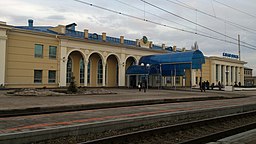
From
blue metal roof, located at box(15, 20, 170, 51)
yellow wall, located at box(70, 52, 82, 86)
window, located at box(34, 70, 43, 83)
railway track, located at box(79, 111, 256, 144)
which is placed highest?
blue metal roof, located at box(15, 20, 170, 51)

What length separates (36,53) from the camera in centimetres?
3931

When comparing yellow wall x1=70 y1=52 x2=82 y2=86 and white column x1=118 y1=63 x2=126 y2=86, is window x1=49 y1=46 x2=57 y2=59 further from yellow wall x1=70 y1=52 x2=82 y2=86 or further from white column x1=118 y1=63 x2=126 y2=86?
white column x1=118 y1=63 x2=126 y2=86

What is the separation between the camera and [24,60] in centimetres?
3791

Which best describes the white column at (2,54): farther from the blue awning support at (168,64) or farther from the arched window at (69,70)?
the blue awning support at (168,64)

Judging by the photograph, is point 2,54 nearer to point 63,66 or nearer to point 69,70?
point 63,66

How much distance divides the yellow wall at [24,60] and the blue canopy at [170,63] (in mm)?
15797

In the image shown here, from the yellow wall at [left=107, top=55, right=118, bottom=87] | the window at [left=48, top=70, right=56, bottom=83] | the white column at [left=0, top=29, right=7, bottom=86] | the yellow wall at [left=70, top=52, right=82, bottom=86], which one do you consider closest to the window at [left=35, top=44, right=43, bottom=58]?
the window at [left=48, top=70, right=56, bottom=83]

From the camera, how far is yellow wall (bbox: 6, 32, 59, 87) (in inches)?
1437

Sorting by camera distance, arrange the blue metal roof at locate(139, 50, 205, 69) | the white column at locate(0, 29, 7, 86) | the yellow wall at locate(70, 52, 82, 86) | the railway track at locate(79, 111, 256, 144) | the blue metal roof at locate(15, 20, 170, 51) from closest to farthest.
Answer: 1. the railway track at locate(79, 111, 256, 144)
2. the white column at locate(0, 29, 7, 86)
3. the blue metal roof at locate(139, 50, 205, 69)
4. the blue metal roof at locate(15, 20, 170, 51)
5. the yellow wall at locate(70, 52, 82, 86)

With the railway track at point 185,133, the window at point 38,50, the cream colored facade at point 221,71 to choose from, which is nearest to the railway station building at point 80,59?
the window at point 38,50

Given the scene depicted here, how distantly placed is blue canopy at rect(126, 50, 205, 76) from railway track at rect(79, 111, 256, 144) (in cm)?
3029

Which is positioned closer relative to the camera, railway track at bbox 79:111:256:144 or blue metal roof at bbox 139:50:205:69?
railway track at bbox 79:111:256:144

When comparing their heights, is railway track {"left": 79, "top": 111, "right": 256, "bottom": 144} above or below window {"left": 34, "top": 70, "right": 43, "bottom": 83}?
below

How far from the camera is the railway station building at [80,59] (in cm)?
3703
